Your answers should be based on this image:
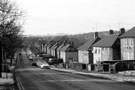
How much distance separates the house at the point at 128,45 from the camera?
5269 centimetres

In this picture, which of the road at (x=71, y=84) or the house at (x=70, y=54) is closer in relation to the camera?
the road at (x=71, y=84)

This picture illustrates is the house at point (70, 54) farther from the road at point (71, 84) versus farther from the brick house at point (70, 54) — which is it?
the road at point (71, 84)

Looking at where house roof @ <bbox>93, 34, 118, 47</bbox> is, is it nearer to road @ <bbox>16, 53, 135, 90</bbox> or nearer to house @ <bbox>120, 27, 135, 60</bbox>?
house @ <bbox>120, 27, 135, 60</bbox>

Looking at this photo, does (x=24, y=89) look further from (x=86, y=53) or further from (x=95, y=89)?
(x=86, y=53)

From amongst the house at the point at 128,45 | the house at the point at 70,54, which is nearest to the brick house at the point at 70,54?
the house at the point at 70,54

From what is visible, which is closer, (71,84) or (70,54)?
(71,84)

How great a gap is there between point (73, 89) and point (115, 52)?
39.7m

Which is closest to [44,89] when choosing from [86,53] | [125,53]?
[125,53]

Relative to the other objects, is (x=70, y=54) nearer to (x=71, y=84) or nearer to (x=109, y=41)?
(x=109, y=41)

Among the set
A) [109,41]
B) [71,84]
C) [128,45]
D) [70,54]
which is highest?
[109,41]

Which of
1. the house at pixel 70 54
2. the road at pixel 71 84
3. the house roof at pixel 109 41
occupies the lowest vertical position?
the road at pixel 71 84

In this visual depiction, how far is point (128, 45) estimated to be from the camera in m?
54.2

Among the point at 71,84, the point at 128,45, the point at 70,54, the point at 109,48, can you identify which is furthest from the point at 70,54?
the point at 71,84

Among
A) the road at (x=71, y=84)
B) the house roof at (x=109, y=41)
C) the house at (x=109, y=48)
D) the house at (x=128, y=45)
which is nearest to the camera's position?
the road at (x=71, y=84)
